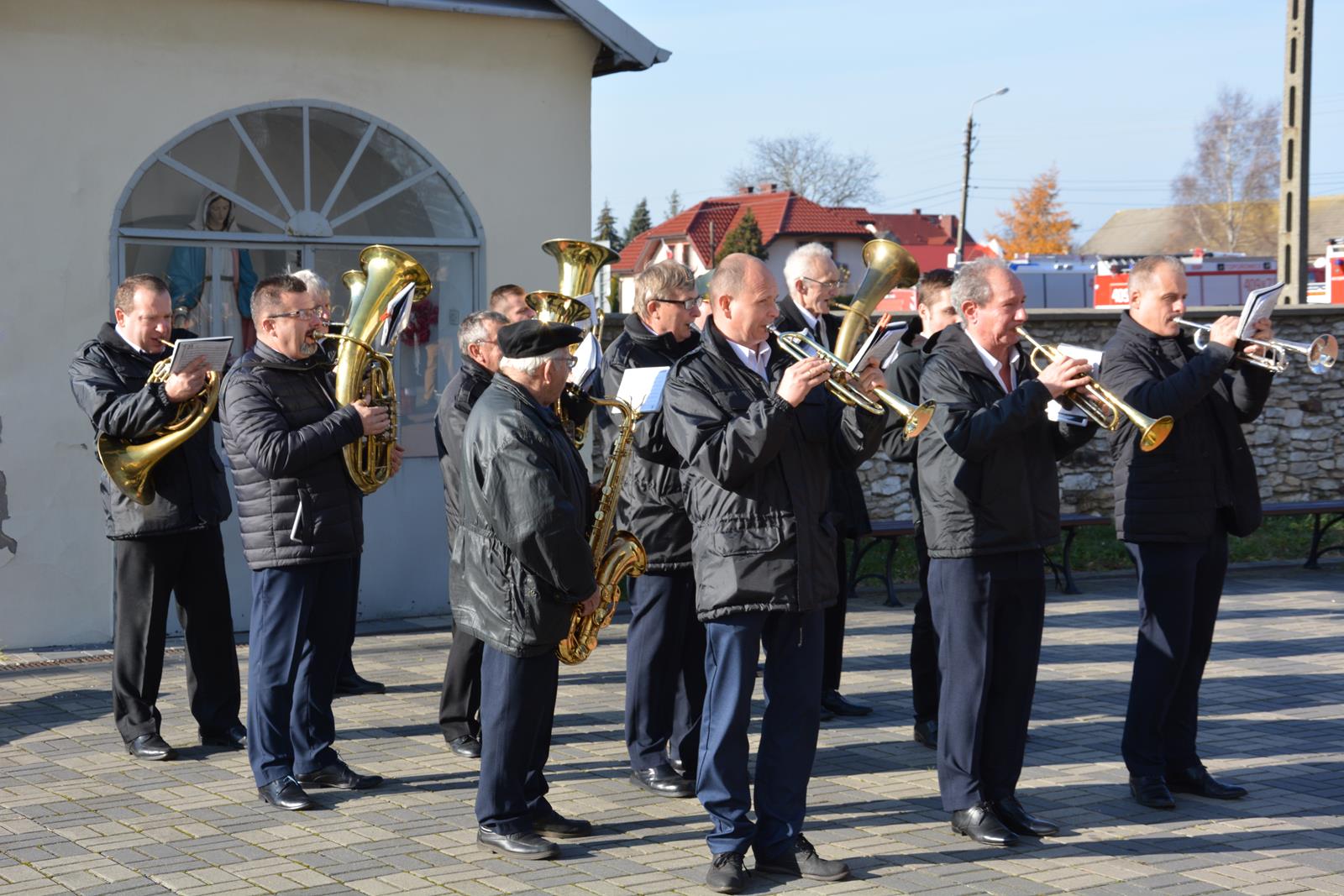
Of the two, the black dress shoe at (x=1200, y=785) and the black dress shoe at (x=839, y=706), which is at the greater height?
the black dress shoe at (x=839, y=706)

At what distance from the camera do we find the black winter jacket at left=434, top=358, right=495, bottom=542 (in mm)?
7098

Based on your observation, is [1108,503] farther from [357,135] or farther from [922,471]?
[922,471]

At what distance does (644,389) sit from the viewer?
226 inches

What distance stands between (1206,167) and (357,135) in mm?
70348

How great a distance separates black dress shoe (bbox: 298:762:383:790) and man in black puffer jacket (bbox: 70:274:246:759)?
0.88 meters

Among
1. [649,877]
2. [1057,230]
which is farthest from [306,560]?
[1057,230]

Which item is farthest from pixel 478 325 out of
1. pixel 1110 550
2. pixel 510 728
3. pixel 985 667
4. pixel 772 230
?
pixel 772 230

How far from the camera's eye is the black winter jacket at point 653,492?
6477 mm

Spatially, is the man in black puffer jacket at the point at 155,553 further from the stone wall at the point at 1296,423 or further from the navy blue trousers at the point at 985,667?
the stone wall at the point at 1296,423

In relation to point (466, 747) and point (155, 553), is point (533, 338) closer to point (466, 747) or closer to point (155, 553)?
point (466, 747)

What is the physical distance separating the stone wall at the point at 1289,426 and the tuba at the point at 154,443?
8990 millimetres

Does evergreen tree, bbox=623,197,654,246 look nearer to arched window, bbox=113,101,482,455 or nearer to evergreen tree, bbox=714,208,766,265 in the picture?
evergreen tree, bbox=714,208,766,265

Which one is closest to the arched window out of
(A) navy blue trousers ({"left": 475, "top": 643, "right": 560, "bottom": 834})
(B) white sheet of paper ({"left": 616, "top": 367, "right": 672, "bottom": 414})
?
(B) white sheet of paper ({"left": 616, "top": 367, "right": 672, "bottom": 414})

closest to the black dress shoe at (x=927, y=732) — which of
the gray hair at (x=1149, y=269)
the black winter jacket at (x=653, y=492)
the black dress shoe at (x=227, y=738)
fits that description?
the black winter jacket at (x=653, y=492)
